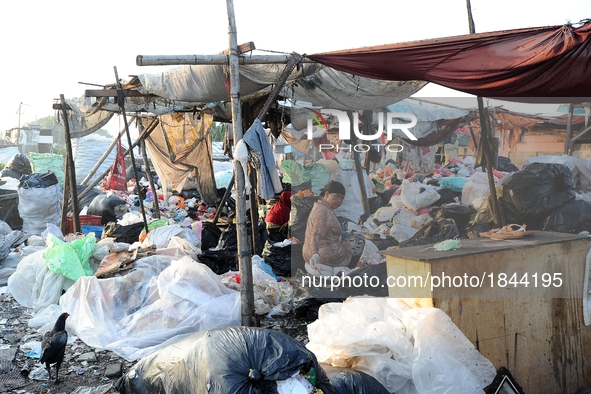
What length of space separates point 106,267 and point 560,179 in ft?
16.4

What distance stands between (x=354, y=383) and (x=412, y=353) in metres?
0.56

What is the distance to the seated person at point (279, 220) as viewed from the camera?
27.1 ft

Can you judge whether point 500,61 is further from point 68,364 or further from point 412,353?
point 68,364

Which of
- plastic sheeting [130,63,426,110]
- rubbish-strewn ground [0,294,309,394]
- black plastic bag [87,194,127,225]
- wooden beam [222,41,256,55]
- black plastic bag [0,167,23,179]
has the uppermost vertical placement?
wooden beam [222,41,256,55]

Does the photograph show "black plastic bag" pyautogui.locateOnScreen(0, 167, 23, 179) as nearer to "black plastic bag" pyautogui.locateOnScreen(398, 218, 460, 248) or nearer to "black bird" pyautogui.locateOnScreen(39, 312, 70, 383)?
"black bird" pyautogui.locateOnScreen(39, 312, 70, 383)

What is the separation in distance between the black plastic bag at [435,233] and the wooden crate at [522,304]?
115 centimetres

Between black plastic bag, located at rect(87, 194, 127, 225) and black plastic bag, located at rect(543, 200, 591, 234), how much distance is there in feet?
28.6

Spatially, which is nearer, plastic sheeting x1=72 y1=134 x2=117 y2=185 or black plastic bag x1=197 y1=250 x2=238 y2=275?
black plastic bag x1=197 y1=250 x2=238 y2=275

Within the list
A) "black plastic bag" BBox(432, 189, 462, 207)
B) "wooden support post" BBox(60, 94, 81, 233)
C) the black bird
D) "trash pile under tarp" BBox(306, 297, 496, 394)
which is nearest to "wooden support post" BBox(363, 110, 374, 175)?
"black plastic bag" BBox(432, 189, 462, 207)

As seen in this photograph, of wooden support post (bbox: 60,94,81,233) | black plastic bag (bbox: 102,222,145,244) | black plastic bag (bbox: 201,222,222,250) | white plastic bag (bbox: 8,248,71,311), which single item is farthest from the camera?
black plastic bag (bbox: 102,222,145,244)

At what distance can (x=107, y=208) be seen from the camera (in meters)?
10.9

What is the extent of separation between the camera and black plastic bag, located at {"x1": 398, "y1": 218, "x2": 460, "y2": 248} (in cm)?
532

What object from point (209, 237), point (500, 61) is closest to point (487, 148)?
point (500, 61)

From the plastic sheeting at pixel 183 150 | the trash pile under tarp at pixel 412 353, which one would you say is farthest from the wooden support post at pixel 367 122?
the plastic sheeting at pixel 183 150
